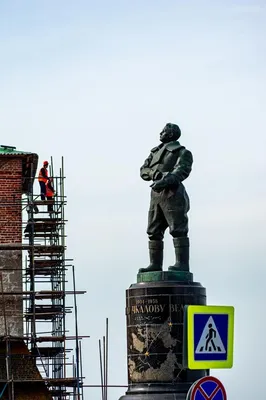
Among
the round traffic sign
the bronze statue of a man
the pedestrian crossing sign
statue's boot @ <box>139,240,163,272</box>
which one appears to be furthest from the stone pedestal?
the round traffic sign

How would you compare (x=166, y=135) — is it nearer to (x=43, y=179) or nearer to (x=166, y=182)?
(x=166, y=182)

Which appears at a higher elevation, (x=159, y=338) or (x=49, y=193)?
(x=49, y=193)

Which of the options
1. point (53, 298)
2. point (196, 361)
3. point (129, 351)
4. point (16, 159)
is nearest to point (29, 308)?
point (53, 298)

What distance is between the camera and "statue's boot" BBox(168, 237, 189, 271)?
2716 cm

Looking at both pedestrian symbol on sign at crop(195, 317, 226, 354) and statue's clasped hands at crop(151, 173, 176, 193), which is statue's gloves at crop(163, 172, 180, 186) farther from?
pedestrian symbol on sign at crop(195, 317, 226, 354)

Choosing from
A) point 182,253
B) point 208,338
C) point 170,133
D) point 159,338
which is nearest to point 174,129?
point 170,133

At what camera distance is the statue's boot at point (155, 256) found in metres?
27.2

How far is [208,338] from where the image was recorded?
62.5ft

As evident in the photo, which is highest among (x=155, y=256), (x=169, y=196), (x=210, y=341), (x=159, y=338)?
(x=169, y=196)

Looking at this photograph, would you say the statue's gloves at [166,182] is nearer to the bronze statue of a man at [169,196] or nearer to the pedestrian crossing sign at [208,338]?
the bronze statue of a man at [169,196]

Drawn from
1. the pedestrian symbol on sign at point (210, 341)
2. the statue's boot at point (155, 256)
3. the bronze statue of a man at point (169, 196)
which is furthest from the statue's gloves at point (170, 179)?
the pedestrian symbol on sign at point (210, 341)

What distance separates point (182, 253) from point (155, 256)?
1.83ft

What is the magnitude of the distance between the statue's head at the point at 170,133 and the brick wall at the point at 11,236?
44.9ft

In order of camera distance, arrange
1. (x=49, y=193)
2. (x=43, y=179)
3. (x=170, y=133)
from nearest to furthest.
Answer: (x=170, y=133) < (x=43, y=179) < (x=49, y=193)
